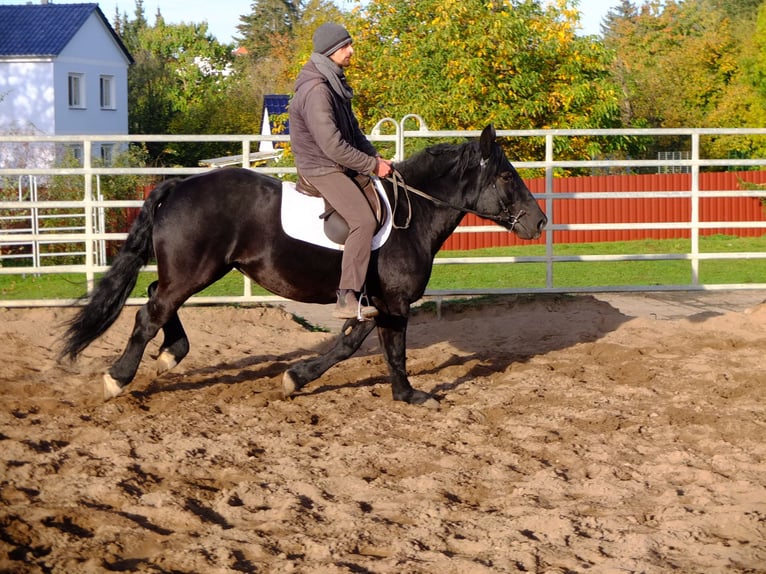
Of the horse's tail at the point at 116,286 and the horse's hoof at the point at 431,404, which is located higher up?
the horse's tail at the point at 116,286

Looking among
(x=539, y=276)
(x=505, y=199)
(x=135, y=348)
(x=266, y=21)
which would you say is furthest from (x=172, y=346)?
(x=266, y=21)

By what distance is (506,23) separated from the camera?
64.8ft

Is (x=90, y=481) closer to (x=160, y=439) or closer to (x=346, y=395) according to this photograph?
(x=160, y=439)

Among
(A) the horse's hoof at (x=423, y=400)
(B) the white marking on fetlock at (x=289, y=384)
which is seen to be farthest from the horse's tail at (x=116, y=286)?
(A) the horse's hoof at (x=423, y=400)

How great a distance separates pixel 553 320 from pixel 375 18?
13.8m

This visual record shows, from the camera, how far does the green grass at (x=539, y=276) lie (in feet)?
43.4

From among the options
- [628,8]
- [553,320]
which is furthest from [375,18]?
[628,8]

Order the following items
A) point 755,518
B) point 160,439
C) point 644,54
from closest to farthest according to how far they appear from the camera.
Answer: point 755,518 < point 160,439 < point 644,54

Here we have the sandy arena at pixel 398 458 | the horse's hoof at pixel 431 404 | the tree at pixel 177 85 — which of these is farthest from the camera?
the tree at pixel 177 85

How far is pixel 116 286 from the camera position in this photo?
6.75 metres

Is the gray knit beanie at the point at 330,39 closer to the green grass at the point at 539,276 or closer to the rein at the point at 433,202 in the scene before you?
the rein at the point at 433,202

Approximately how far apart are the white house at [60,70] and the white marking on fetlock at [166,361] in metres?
32.6

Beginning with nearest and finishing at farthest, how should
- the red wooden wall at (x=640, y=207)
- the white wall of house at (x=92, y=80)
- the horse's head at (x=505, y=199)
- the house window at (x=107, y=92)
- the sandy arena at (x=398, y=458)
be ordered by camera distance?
the sandy arena at (x=398, y=458)
the horse's head at (x=505, y=199)
the red wooden wall at (x=640, y=207)
the white wall of house at (x=92, y=80)
the house window at (x=107, y=92)

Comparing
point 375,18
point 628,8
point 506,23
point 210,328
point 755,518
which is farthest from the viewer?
point 628,8
